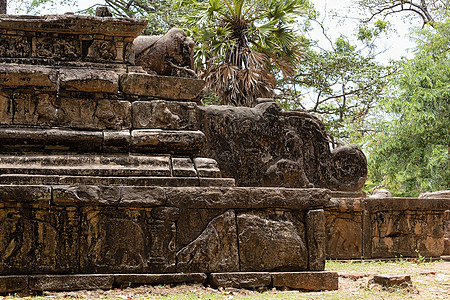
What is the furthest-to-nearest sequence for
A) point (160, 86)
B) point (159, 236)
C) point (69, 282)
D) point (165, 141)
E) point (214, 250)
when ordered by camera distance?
point (160, 86), point (165, 141), point (214, 250), point (159, 236), point (69, 282)

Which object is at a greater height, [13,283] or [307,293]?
[13,283]

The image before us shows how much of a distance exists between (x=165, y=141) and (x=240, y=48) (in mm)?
7902

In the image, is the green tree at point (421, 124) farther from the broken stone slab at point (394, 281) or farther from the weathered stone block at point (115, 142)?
the weathered stone block at point (115, 142)

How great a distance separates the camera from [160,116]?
20.5 feet

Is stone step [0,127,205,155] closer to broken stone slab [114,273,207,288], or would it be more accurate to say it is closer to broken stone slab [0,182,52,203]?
broken stone slab [0,182,52,203]

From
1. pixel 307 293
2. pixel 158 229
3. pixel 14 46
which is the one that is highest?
pixel 14 46

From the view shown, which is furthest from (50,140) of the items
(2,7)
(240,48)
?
(2,7)

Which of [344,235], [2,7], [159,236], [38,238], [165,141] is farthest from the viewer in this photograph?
[2,7]

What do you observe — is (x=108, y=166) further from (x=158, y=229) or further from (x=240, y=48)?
(x=240, y=48)

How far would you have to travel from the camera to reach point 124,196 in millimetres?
5352

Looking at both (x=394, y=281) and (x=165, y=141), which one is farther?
(x=165, y=141)

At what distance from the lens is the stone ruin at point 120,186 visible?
5.21m

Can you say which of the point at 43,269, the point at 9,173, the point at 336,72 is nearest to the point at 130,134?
the point at 9,173

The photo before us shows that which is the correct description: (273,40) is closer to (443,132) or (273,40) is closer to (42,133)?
(443,132)
